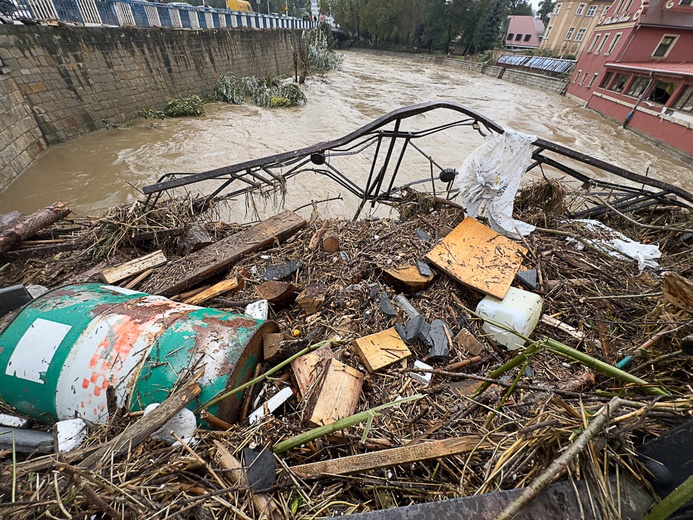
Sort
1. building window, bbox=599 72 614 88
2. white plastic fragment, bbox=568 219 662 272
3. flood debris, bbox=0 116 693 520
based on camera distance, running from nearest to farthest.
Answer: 1. flood debris, bbox=0 116 693 520
2. white plastic fragment, bbox=568 219 662 272
3. building window, bbox=599 72 614 88

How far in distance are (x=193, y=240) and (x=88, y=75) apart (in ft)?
35.5

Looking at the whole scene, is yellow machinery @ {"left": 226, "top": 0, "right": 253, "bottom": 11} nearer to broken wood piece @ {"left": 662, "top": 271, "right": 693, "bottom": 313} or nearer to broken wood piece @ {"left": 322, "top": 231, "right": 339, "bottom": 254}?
broken wood piece @ {"left": 322, "top": 231, "right": 339, "bottom": 254}

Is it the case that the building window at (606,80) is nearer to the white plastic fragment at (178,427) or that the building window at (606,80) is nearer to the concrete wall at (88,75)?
the concrete wall at (88,75)

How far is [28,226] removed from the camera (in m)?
2.83

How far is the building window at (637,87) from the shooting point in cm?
1716

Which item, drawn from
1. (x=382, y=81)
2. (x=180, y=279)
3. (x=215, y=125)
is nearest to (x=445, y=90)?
(x=382, y=81)

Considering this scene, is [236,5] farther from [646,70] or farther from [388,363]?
[388,363]

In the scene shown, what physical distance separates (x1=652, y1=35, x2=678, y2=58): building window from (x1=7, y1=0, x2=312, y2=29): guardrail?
26.1 meters

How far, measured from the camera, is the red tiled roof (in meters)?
14.5

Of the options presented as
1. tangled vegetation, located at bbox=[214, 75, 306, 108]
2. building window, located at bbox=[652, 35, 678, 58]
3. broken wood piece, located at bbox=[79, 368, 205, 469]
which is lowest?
tangled vegetation, located at bbox=[214, 75, 306, 108]

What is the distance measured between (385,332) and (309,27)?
36864 millimetres

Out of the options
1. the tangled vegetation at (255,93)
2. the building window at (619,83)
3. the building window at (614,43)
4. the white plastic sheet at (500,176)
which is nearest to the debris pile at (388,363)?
the white plastic sheet at (500,176)

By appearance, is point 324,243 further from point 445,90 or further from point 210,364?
point 445,90

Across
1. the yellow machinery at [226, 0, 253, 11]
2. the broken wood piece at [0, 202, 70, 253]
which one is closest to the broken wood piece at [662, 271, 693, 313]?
the broken wood piece at [0, 202, 70, 253]
